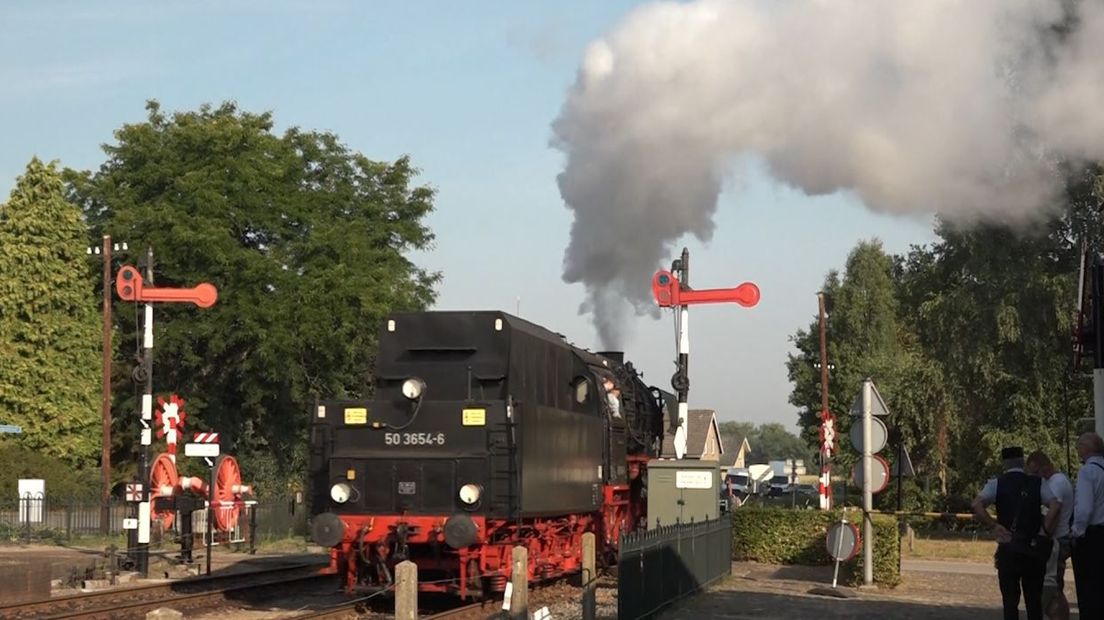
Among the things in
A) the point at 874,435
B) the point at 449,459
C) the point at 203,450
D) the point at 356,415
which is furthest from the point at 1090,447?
the point at 203,450

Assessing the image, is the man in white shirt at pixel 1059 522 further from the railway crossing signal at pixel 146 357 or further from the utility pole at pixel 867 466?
the railway crossing signal at pixel 146 357

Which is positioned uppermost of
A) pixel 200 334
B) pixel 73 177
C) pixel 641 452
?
pixel 73 177

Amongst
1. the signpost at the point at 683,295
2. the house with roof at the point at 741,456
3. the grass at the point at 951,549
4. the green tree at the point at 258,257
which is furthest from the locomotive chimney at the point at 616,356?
the house with roof at the point at 741,456

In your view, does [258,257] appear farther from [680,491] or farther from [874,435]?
[874,435]

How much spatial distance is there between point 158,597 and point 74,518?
19.4 metres

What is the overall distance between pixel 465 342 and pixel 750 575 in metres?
7.95

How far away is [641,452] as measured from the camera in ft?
79.7

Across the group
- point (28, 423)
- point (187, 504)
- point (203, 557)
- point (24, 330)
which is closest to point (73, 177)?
point (24, 330)

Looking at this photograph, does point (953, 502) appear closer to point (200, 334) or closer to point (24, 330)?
point (200, 334)

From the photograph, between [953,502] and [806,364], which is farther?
[806,364]

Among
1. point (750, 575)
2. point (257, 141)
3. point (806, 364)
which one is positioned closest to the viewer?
point (750, 575)

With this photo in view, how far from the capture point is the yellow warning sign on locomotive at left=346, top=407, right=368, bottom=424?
1725 centimetres

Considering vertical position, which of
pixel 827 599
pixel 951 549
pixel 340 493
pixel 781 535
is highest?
pixel 340 493

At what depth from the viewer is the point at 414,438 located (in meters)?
17.1
